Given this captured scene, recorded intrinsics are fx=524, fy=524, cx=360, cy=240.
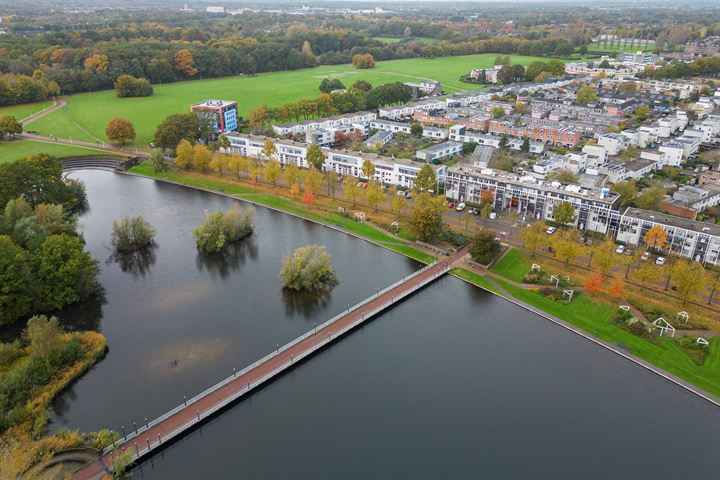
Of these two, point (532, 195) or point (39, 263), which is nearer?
point (39, 263)

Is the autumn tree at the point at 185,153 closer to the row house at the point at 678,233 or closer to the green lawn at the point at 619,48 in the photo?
the row house at the point at 678,233

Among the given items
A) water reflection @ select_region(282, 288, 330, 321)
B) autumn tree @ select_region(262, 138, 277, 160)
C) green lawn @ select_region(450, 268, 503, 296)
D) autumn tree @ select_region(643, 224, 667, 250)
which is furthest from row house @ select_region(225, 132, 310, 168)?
autumn tree @ select_region(643, 224, 667, 250)

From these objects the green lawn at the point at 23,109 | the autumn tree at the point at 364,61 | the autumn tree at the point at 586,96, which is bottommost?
the green lawn at the point at 23,109

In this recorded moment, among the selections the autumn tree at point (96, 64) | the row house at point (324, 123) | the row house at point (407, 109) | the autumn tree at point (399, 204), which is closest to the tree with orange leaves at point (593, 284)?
the autumn tree at point (399, 204)

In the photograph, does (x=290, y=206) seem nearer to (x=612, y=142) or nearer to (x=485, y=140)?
(x=485, y=140)

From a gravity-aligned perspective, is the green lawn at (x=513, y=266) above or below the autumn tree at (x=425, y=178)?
below

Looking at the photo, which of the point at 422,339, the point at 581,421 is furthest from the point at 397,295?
the point at 581,421

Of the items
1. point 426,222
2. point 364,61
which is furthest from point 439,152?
point 364,61

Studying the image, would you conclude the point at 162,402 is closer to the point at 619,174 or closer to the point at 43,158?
the point at 43,158

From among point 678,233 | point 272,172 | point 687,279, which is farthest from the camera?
point 272,172
